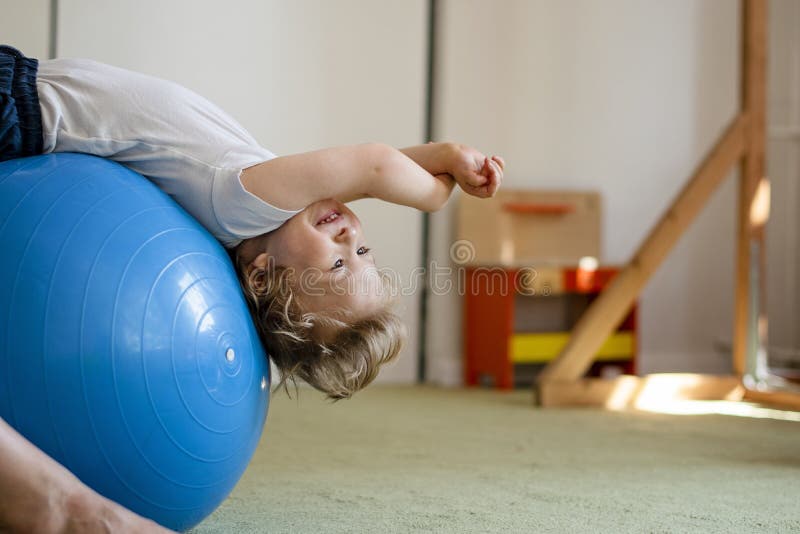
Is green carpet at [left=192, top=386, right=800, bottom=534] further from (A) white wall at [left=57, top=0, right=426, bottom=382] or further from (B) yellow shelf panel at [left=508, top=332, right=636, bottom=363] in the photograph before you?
(A) white wall at [left=57, top=0, right=426, bottom=382]

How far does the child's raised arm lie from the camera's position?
1.41 m

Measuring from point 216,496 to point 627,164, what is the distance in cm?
314

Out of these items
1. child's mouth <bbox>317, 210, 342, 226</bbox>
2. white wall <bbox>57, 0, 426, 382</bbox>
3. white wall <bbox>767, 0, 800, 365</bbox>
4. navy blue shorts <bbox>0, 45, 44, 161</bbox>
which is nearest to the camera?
navy blue shorts <bbox>0, 45, 44, 161</bbox>

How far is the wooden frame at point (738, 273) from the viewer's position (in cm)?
302

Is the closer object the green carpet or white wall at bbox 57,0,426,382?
the green carpet

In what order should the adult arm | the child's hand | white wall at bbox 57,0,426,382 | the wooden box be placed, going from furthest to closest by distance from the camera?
the wooden box
white wall at bbox 57,0,426,382
the child's hand
the adult arm

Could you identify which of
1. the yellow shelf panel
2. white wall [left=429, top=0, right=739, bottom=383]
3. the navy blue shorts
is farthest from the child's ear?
white wall [left=429, top=0, right=739, bottom=383]

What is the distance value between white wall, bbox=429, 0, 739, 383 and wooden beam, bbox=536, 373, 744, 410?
0.79 m

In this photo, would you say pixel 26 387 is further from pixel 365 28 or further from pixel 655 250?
pixel 365 28

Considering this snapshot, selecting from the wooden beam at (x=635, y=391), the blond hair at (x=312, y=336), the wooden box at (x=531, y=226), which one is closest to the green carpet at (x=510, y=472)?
the wooden beam at (x=635, y=391)

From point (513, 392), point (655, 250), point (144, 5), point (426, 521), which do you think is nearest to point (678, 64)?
point (655, 250)

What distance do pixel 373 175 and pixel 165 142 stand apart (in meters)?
0.34

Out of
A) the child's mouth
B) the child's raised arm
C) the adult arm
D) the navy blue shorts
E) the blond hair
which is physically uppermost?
the navy blue shorts

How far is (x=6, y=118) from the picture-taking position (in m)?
1.36
